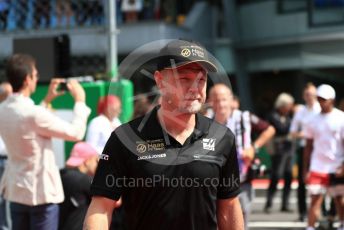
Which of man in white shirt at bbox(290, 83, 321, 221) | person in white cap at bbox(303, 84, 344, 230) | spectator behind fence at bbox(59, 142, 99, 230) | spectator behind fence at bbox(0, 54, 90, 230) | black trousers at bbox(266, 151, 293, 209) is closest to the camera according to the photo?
spectator behind fence at bbox(0, 54, 90, 230)

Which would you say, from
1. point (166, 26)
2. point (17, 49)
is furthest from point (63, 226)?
point (166, 26)

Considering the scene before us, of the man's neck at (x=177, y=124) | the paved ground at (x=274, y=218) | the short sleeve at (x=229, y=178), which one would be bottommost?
the paved ground at (x=274, y=218)

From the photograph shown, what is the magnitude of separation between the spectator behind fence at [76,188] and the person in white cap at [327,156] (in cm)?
342

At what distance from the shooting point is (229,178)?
343 centimetres

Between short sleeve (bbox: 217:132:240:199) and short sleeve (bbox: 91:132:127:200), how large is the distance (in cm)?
48

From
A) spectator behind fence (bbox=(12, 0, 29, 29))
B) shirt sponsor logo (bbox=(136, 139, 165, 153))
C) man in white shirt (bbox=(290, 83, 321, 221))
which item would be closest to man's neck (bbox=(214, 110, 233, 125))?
man in white shirt (bbox=(290, 83, 321, 221))

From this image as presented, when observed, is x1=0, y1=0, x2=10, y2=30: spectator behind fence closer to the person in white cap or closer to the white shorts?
the person in white cap

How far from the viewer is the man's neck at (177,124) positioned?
332 centimetres

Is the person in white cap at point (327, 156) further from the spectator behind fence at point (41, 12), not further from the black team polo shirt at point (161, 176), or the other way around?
the black team polo shirt at point (161, 176)

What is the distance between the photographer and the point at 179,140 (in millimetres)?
3309

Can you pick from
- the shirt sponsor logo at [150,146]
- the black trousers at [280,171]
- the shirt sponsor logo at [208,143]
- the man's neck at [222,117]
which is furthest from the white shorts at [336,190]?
the shirt sponsor logo at [150,146]

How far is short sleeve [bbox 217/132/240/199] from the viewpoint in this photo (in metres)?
3.40

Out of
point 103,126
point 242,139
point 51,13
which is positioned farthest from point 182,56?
point 51,13

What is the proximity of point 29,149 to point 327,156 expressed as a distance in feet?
14.6
